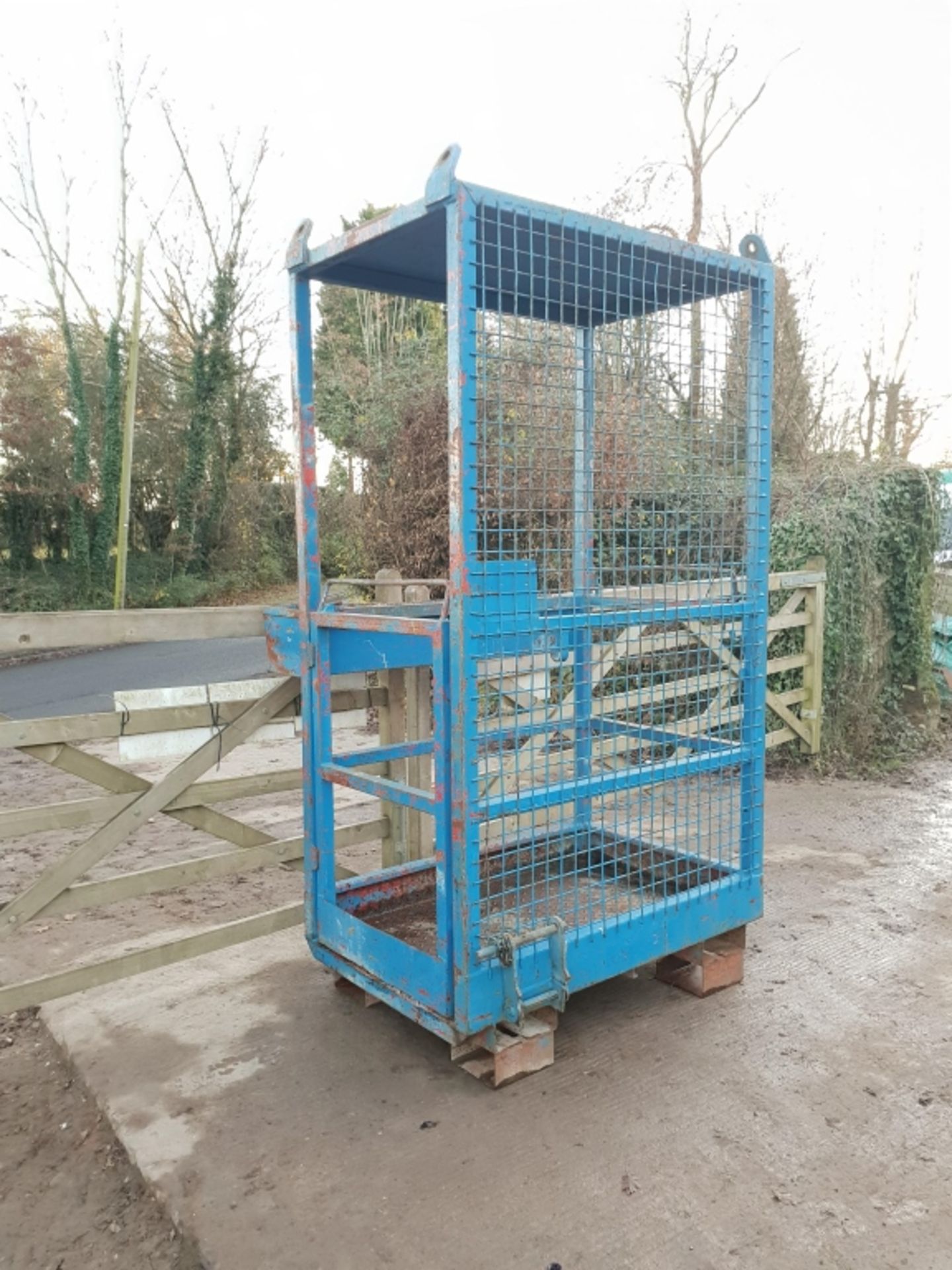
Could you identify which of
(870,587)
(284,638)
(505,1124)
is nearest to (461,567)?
(284,638)

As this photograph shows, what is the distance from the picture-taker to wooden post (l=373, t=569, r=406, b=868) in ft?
11.6

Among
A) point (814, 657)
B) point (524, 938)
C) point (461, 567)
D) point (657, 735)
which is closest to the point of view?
point (461, 567)

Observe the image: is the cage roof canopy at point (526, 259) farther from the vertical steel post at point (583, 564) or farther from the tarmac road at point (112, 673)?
the tarmac road at point (112, 673)

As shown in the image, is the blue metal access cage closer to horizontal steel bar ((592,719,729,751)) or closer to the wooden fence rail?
horizontal steel bar ((592,719,729,751))

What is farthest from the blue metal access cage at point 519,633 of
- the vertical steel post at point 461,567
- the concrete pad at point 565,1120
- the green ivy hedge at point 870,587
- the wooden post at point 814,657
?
the green ivy hedge at point 870,587

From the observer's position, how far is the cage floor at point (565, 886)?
→ 3129 millimetres

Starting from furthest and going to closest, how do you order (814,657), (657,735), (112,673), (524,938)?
(112,673), (814,657), (657,735), (524,938)

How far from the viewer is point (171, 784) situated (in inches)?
117

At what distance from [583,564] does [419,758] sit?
1.00 metres

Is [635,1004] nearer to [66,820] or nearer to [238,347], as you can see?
[66,820]

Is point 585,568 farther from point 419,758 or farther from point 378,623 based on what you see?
point 378,623

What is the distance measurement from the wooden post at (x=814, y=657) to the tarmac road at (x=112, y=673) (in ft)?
19.7

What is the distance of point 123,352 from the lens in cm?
1798

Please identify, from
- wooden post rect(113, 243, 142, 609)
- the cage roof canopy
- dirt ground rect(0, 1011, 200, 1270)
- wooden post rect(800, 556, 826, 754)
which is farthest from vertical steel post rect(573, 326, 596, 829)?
wooden post rect(113, 243, 142, 609)
